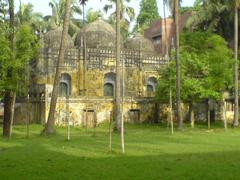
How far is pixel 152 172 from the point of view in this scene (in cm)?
1277

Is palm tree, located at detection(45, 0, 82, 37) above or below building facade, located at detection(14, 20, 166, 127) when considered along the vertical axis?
above

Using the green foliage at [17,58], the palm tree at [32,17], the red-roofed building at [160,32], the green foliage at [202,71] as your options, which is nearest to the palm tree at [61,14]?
the palm tree at [32,17]

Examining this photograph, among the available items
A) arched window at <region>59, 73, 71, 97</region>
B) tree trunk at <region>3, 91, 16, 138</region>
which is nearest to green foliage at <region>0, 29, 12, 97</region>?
tree trunk at <region>3, 91, 16, 138</region>

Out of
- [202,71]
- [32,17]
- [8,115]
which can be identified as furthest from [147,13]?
[8,115]

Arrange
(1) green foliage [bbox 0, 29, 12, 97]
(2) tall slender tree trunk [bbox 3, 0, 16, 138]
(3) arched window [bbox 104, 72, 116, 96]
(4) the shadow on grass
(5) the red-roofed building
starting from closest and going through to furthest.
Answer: (4) the shadow on grass
(1) green foliage [bbox 0, 29, 12, 97]
(2) tall slender tree trunk [bbox 3, 0, 16, 138]
(3) arched window [bbox 104, 72, 116, 96]
(5) the red-roofed building

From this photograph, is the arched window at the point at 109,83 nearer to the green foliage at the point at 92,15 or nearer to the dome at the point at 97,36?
the dome at the point at 97,36

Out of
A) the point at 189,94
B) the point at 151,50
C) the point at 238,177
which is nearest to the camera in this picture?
the point at 238,177

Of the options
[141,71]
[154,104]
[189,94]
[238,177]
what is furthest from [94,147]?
[141,71]

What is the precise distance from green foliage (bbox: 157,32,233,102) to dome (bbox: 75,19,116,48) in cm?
1040

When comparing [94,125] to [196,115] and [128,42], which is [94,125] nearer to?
[196,115]

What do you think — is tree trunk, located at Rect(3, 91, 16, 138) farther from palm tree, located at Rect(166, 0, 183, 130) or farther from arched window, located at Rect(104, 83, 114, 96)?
arched window, located at Rect(104, 83, 114, 96)

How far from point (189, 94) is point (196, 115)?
27.3 ft

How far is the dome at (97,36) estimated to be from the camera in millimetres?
49266

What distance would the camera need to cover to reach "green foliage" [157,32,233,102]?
37938 mm
